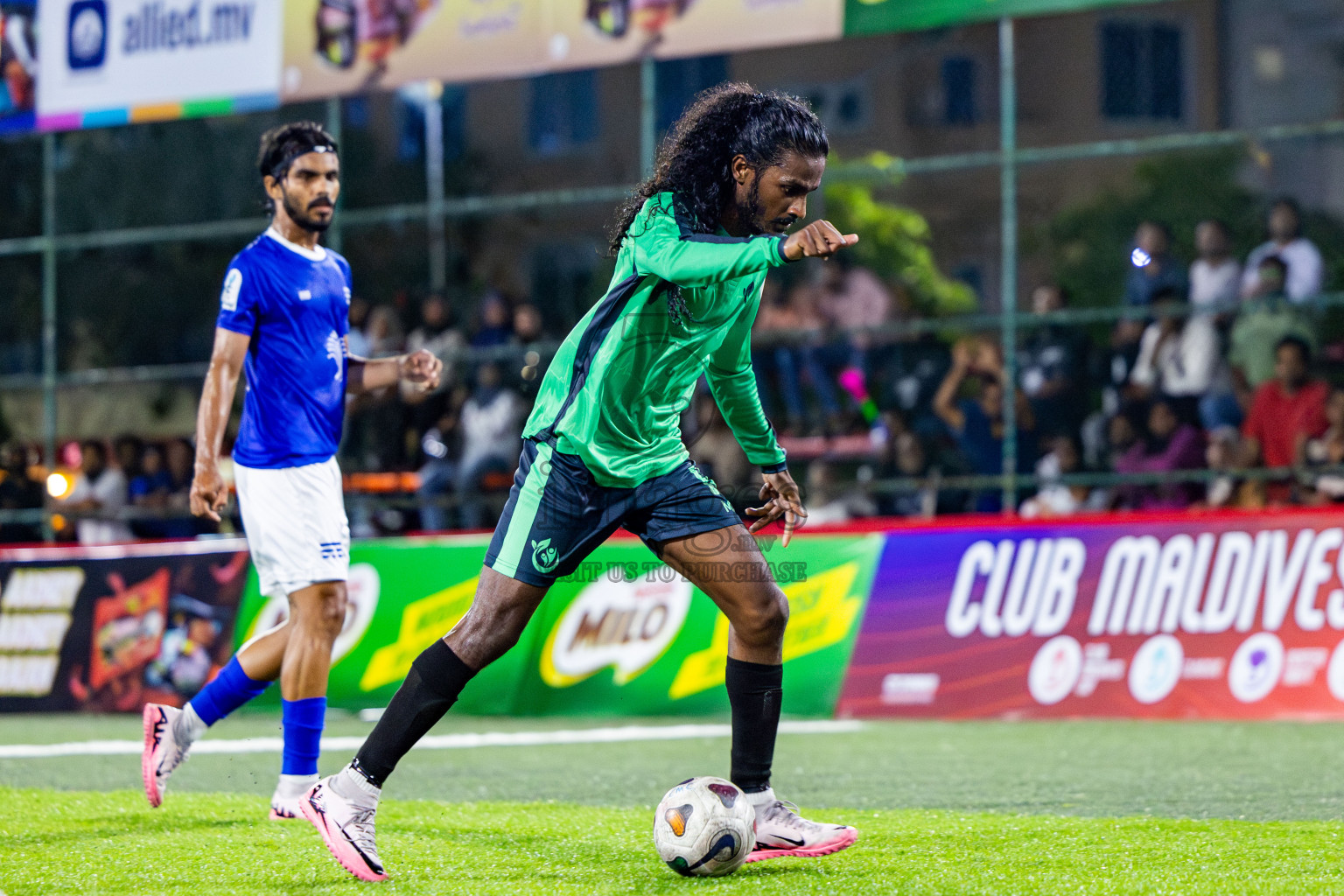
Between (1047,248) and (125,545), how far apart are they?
65.0ft

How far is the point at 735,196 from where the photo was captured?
15.6 ft

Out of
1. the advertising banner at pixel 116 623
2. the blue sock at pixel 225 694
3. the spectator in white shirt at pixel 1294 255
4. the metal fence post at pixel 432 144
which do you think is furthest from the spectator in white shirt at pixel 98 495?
the metal fence post at pixel 432 144

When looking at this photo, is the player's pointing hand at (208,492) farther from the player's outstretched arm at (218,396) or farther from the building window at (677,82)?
the building window at (677,82)

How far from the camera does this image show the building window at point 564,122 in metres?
35.1

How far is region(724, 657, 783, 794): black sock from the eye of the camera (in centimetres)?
499

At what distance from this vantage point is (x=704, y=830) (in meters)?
4.69

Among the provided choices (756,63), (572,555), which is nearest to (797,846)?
(572,555)

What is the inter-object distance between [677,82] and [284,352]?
26736 mm

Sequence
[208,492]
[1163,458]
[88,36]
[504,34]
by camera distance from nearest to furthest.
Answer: [208,492]
[1163,458]
[504,34]
[88,36]

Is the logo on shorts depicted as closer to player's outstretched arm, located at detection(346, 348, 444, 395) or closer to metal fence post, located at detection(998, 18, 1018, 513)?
player's outstretched arm, located at detection(346, 348, 444, 395)

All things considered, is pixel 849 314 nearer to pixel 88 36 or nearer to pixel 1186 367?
pixel 1186 367

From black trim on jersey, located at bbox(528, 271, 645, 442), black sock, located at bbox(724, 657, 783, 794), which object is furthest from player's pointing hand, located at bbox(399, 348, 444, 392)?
black sock, located at bbox(724, 657, 783, 794)

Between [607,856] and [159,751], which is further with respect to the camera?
[159,751]

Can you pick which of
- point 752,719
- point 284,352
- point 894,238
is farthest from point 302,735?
point 894,238
